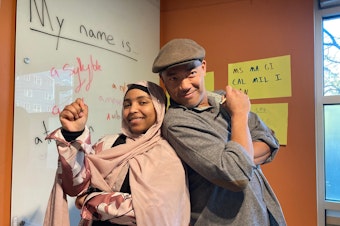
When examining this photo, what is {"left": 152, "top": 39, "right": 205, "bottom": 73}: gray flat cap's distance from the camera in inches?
31.3

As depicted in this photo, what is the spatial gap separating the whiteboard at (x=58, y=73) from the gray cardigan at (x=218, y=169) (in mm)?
426

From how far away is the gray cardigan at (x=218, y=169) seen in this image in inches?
28.4

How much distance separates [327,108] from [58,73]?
3.39 ft

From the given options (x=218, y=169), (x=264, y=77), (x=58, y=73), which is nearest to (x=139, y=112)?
(x=218, y=169)

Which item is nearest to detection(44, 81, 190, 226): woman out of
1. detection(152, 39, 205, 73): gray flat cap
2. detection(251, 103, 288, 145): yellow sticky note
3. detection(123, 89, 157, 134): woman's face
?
detection(123, 89, 157, 134): woman's face

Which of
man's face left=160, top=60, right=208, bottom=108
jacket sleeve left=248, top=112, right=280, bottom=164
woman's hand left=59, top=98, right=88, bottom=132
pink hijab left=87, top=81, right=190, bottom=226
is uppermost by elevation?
man's face left=160, top=60, right=208, bottom=108

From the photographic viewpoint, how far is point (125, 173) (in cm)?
81

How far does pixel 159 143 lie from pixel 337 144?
86 centimetres

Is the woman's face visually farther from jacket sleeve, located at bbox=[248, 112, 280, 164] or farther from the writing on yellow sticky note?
the writing on yellow sticky note

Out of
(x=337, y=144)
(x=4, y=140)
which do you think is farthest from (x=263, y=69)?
(x=4, y=140)

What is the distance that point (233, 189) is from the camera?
73 centimetres

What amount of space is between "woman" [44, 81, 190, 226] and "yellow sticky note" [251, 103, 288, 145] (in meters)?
0.67

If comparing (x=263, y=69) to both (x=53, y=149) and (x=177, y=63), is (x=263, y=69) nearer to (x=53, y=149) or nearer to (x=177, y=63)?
(x=177, y=63)

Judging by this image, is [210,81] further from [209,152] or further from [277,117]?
[209,152]
